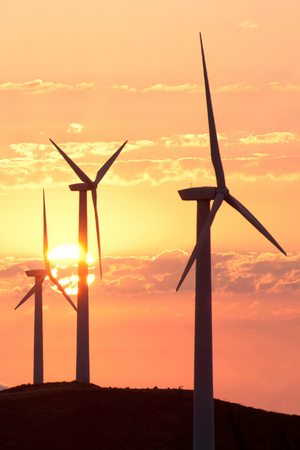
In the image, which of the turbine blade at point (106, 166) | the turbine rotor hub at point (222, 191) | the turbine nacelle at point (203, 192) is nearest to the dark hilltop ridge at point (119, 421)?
the turbine nacelle at point (203, 192)

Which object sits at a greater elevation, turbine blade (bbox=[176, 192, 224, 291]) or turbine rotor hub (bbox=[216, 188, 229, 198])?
turbine rotor hub (bbox=[216, 188, 229, 198])

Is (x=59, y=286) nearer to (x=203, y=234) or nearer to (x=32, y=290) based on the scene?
(x=32, y=290)

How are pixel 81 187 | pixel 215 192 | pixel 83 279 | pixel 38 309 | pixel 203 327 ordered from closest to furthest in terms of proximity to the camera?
pixel 203 327, pixel 215 192, pixel 83 279, pixel 81 187, pixel 38 309

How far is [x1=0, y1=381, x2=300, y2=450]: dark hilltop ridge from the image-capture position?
2773 inches

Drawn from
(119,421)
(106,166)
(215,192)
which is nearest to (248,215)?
(215,192)

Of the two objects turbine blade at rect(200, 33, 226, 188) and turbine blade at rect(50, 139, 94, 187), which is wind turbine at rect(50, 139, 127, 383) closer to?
turbine blade at rect(50, 139, 94, 187)

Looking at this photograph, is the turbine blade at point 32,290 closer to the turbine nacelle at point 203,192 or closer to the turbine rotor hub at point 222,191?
the turbine nacelle at point 203,192

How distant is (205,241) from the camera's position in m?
61.8

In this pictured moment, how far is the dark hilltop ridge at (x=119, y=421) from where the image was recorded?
70438mm

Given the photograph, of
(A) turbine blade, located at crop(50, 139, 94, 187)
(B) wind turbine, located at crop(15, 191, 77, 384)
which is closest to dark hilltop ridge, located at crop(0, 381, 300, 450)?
(B) wind turbine, located at crop(15, 191, 77, 384)

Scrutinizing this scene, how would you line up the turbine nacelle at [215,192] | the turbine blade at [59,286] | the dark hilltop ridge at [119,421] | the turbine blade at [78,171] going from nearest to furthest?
the turbine nacelle at [215,192] → the dark hilltop ridge at [119,421] → the turbine blade at [78,171] → the turbine blade at [59,286]

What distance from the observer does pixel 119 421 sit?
78.6m

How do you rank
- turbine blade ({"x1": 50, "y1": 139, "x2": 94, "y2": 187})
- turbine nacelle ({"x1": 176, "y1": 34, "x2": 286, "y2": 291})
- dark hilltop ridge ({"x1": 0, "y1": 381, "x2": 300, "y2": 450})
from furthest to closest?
turbine blade ({"x1": 50, "y1": 139, "x2": 94, "y2": 187}) < dark hilltop ridge ({"x1": 0, "y1": 381, "x2": 300, "y2": 450}) < turbine nacelle ({"x1": 176, "y1": 34, "x2": 286, "y2": 291})

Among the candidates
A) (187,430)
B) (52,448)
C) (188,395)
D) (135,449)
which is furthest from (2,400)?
(188,395)
